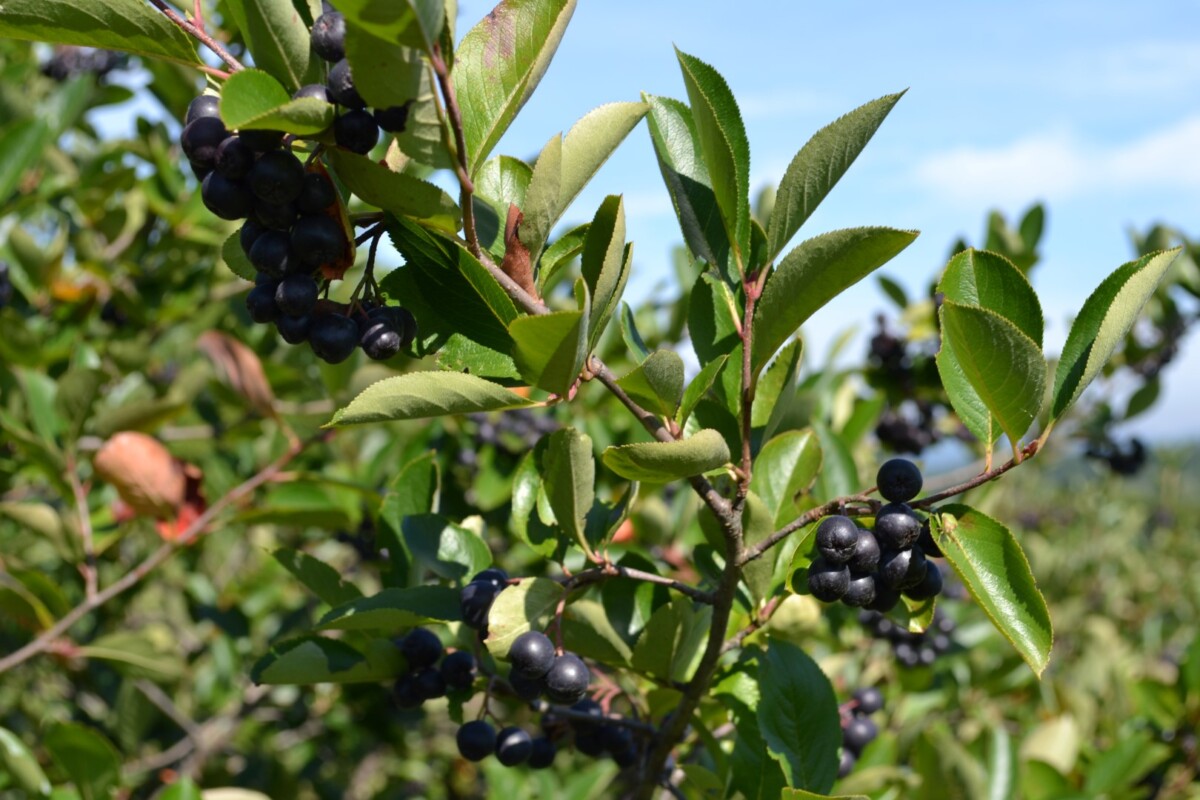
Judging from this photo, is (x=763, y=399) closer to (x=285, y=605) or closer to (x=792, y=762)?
(x=792, y=762)

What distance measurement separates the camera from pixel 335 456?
3791mm

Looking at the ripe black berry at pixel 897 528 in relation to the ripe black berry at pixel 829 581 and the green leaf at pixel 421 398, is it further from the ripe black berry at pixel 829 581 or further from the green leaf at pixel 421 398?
the green leaf at pixel 421 398

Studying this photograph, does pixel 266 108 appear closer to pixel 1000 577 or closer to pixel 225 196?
pixel 225 196

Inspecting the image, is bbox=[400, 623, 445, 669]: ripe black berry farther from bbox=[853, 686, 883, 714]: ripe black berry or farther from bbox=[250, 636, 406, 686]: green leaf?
bbox=[853, 686, 883, 714]: ripe black berry

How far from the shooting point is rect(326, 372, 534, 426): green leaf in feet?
3.65

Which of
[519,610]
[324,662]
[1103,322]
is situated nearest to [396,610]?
[519,610]

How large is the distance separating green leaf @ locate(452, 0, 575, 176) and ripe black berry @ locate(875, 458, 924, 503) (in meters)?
0.64

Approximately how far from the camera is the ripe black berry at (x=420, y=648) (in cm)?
170

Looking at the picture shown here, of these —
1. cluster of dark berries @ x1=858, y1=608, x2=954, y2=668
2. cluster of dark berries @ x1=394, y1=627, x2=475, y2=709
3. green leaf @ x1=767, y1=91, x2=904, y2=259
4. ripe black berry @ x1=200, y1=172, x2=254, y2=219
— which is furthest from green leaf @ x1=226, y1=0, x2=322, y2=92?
cluster of dark berries @ x1=858, y1=608, x2=954, y2=668

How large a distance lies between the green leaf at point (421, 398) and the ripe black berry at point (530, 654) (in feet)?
1.32

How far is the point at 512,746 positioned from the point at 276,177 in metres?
1.03

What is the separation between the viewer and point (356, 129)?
1.08m

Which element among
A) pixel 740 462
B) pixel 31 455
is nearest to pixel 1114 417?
pixel 740 462

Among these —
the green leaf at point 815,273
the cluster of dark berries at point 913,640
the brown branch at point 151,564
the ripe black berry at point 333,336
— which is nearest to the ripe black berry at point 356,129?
the ripe black berry at point 333,336
